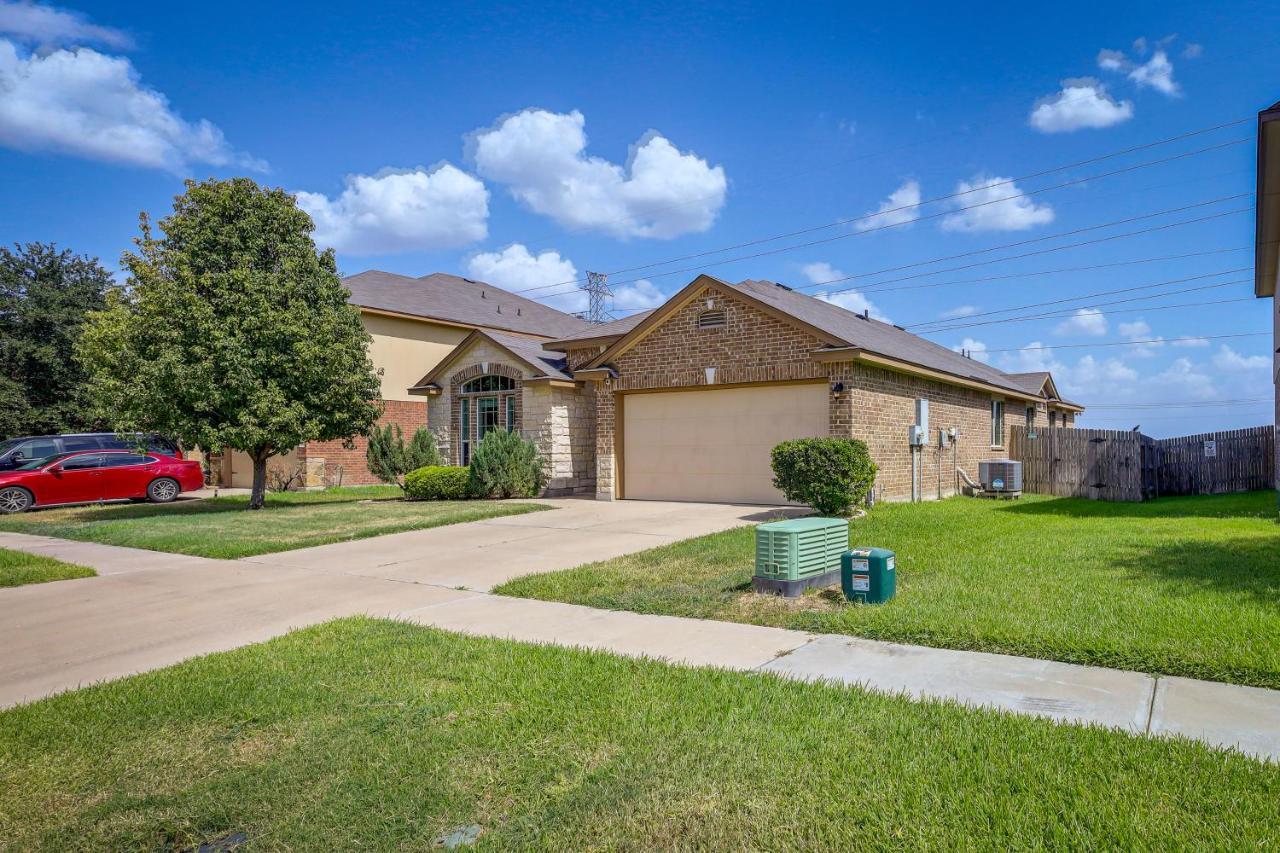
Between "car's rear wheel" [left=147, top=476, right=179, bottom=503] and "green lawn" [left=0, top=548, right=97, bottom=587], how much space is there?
400 inches

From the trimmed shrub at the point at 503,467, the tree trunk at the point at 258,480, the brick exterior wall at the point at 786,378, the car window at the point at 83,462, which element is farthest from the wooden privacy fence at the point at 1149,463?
the car window at the point at 83,462

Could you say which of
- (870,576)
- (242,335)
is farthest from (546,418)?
(870,576)

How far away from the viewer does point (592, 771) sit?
3.47m

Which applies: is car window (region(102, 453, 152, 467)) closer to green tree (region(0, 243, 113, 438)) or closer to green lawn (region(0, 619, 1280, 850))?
green tree (region(0, 243, 113, 438))

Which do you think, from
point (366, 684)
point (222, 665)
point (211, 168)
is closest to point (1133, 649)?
point (366, 684)

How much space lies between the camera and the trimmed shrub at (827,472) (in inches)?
499

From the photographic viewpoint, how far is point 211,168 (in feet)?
52.8

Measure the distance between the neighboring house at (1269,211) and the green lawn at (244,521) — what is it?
12.9 metres

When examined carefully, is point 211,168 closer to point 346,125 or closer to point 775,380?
point 346,125

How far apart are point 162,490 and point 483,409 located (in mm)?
8398

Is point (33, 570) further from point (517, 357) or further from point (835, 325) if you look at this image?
point (835, 325)

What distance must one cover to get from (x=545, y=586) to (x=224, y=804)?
455 cm

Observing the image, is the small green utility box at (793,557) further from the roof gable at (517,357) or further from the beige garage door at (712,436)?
the roof gable at (517,357)

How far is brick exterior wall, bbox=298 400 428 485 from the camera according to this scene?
22.8 meters
